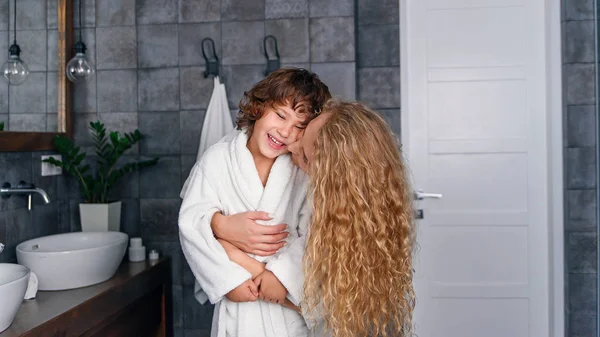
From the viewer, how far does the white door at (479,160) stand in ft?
9.09

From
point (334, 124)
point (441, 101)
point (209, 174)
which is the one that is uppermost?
point (441, 101)

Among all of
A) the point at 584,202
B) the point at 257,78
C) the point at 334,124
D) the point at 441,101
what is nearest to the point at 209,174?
the point at 334,124

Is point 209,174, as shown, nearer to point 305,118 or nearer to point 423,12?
point 305,118

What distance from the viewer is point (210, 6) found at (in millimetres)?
2584

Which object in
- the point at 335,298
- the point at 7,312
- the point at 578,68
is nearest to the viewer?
the point at 335,298

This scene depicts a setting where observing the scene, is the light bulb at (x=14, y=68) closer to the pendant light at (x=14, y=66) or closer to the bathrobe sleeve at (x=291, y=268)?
the pendant light at (x=14, y=66)

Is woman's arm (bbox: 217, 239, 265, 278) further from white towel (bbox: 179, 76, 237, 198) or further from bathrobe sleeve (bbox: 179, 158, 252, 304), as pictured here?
white towel (bbox: 179, 76, 237, 198)

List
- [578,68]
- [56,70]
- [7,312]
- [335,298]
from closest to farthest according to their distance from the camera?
[335,298] < [7,312] < [56,70] < [578,68]

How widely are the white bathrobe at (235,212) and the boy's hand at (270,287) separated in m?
0.02

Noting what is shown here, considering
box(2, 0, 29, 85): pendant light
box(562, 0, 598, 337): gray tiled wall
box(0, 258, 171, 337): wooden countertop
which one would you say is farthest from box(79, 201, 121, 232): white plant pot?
box(562, 0, 598, 337): gray tiled wall

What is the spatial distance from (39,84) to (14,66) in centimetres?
19

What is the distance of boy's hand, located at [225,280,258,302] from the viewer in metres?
1.48

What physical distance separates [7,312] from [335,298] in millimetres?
880

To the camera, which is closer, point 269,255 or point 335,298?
point 335,298
